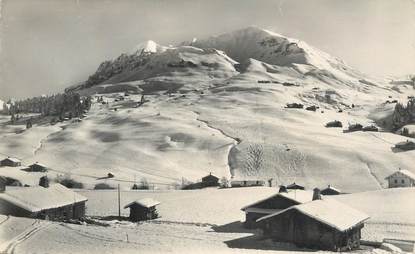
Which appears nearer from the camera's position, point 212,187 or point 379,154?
point 212,187

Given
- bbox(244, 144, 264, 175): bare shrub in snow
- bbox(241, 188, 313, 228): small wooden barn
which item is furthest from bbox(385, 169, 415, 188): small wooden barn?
bbox(241, 188, 313, 228): small wooden barn

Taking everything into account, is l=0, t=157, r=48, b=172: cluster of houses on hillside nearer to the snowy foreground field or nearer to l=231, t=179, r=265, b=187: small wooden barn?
the snowy foreground field

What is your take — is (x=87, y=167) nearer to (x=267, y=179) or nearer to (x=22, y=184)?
(x=22, y=184)

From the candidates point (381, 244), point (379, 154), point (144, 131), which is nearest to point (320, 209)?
point (381, 244)

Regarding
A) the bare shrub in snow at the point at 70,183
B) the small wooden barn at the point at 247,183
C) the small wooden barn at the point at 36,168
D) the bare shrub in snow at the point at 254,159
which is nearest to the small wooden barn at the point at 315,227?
the small wooden barn at the point at 247,183

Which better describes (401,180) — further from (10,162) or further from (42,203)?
(10,162)

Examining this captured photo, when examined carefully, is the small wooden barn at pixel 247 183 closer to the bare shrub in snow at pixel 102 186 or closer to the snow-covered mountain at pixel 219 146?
the snow-covered mountain at pixel 219 146

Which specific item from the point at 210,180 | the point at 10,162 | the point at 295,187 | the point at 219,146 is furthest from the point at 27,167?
the point at 295,187
